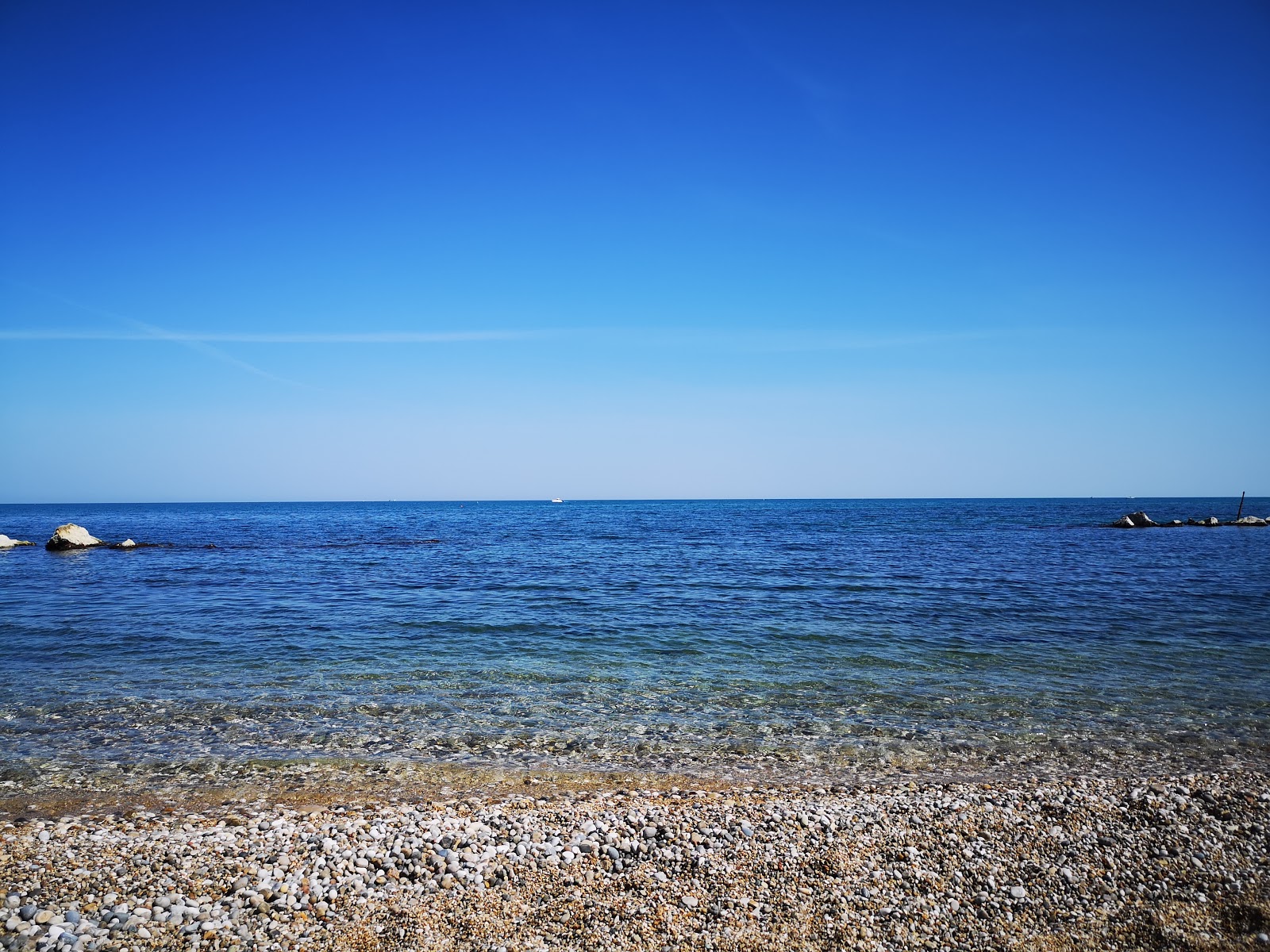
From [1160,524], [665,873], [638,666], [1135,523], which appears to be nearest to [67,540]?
[638,666]

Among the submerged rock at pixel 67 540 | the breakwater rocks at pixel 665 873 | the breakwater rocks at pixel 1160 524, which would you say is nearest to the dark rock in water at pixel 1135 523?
the breakwater rocks at pixel 1160 524

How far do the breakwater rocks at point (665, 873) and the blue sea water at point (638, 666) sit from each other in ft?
6.52

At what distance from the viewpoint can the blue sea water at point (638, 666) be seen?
10477mm

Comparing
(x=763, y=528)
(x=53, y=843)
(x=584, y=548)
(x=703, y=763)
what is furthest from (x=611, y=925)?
(x=763, y=528)

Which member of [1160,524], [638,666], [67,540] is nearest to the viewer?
[638,666]

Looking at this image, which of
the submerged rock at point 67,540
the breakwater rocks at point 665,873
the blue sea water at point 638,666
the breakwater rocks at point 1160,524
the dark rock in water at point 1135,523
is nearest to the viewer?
the breakwater rocks at point 665,873

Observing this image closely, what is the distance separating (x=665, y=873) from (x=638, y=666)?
845 centimetres

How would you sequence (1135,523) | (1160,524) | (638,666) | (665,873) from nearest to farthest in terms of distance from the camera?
(665,873), (638,666), (1135,523), (1160,524)

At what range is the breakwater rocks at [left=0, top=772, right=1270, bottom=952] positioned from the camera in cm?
584

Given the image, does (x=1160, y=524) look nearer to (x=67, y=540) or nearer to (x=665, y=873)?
(x=665, y=873)

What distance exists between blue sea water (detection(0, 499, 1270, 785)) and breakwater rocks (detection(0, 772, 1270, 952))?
6.52 ft

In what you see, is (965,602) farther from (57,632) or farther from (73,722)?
(57,632)

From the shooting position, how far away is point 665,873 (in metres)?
6.67

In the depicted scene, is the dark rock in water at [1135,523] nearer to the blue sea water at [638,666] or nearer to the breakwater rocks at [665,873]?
the blue sea water at [638,666]
